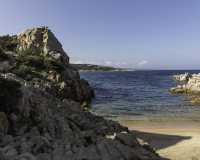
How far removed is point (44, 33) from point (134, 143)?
37.0 m

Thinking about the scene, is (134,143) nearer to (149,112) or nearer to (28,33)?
(149,112)

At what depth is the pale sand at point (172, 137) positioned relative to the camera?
9.29 metres

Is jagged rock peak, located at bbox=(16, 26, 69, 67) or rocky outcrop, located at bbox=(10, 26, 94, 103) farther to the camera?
jagged rock peak, located at bbox=(16, 26, 69, 67)

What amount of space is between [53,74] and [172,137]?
22.7 meters

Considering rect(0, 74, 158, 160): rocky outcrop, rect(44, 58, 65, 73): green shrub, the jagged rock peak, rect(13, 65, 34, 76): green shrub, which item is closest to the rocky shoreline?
rect(0, 74, 158, 160): rocky outcrop

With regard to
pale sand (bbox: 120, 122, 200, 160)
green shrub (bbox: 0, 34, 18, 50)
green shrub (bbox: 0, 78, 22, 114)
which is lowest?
pale sand (bbox: 120, 122, 200, 160)

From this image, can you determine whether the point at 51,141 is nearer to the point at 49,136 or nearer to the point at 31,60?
the point at 49,136

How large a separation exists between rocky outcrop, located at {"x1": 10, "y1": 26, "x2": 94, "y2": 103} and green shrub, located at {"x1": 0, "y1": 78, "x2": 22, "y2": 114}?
15.0 metres

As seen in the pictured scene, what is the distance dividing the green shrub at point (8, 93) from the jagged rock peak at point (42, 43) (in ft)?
90.1

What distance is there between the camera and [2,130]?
19.8 ft

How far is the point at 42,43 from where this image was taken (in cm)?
3688

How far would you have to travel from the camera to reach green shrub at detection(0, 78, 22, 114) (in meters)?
7.08

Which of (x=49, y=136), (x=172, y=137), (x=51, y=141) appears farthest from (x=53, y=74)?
(x=172, y=137)

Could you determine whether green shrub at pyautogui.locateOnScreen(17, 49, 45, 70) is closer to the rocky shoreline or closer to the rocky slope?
the rocky slope
